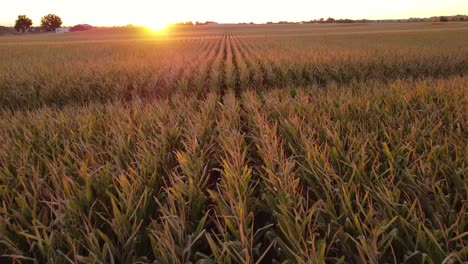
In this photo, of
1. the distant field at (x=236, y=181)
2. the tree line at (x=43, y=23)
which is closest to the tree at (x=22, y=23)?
the tree line at (x=43, y=23)

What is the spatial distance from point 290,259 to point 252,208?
1.73ft

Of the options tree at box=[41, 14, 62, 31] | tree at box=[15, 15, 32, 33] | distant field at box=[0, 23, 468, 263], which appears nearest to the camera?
distant field at box=[0, 23, 468, 263]

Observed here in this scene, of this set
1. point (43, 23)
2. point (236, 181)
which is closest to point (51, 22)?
point (43, 23)

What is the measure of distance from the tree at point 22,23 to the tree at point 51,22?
14.2ft

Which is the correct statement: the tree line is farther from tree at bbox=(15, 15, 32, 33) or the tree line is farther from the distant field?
the distant field

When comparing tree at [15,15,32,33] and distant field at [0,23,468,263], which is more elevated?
tree at [15,15,32,33]

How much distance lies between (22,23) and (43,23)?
21.1 ft

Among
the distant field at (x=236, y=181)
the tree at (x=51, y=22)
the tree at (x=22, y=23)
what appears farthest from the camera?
the tree at (x=51, y=22)

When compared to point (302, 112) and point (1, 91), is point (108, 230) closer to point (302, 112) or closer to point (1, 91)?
point (302, 112)

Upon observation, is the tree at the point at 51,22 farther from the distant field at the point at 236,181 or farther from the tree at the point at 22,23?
the distant field at the point at 236,181

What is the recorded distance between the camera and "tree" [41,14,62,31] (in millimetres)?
106688

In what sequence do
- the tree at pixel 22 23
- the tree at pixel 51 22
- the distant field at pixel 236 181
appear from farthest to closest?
1. the tree at pixel 51 22
2. the tree at pixel 22 23
3. the distant field at pixel 236 181

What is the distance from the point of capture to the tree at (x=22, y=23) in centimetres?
10100

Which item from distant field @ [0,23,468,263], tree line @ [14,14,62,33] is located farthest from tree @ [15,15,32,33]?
distant field @ [0,23,468,263]
